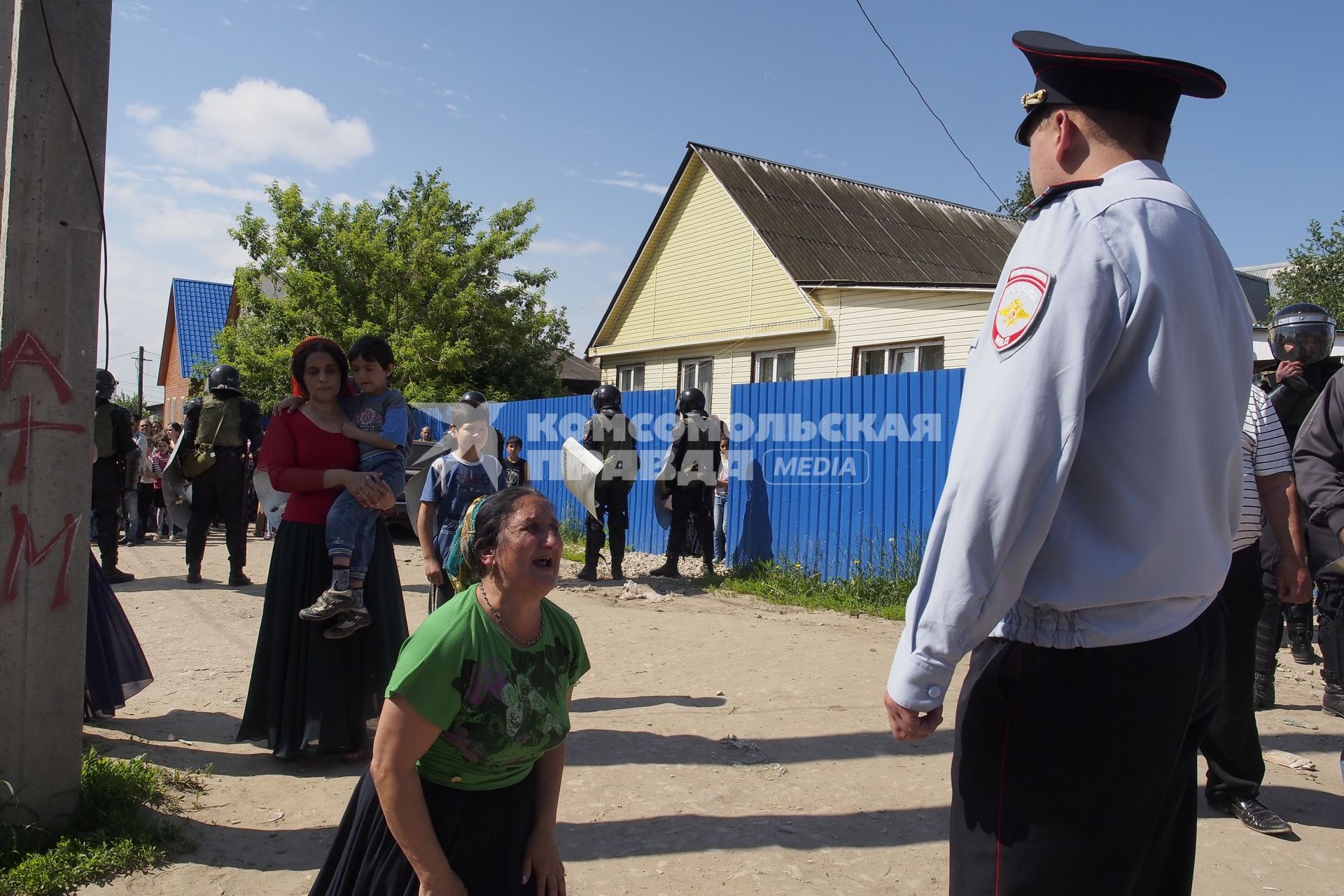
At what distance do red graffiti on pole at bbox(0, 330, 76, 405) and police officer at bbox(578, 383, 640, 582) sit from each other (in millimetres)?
7213

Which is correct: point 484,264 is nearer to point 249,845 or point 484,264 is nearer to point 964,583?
point 249,845

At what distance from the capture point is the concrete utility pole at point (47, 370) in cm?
328

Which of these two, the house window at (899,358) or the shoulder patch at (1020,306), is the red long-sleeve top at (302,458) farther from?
the house window at (899,358)

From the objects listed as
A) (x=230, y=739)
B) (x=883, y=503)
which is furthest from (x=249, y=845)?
(x=883, y=503)

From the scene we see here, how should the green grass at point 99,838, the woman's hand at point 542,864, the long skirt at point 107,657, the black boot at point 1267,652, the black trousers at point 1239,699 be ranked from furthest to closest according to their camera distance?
the black boot at point 1267,652 < the long skirt at point 107,657 < the black trousers at point 1239,699 < the green grass at point 99,838 < the woman's hand at point 542,864

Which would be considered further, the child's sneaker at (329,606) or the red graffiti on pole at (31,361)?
the child's sneaker at (329,606)

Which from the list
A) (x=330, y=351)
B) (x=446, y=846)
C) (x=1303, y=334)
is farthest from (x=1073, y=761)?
(x=1303, y=334)

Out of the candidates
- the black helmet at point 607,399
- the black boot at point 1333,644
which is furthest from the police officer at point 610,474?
the black boot at point 1333,644

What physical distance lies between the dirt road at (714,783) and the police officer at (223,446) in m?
2.46

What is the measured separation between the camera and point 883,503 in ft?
30.7

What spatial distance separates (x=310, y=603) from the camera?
4.54 metres

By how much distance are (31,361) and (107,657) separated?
2.11m

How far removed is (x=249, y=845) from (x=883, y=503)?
22.7 ft

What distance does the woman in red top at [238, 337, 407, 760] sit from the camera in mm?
4488
